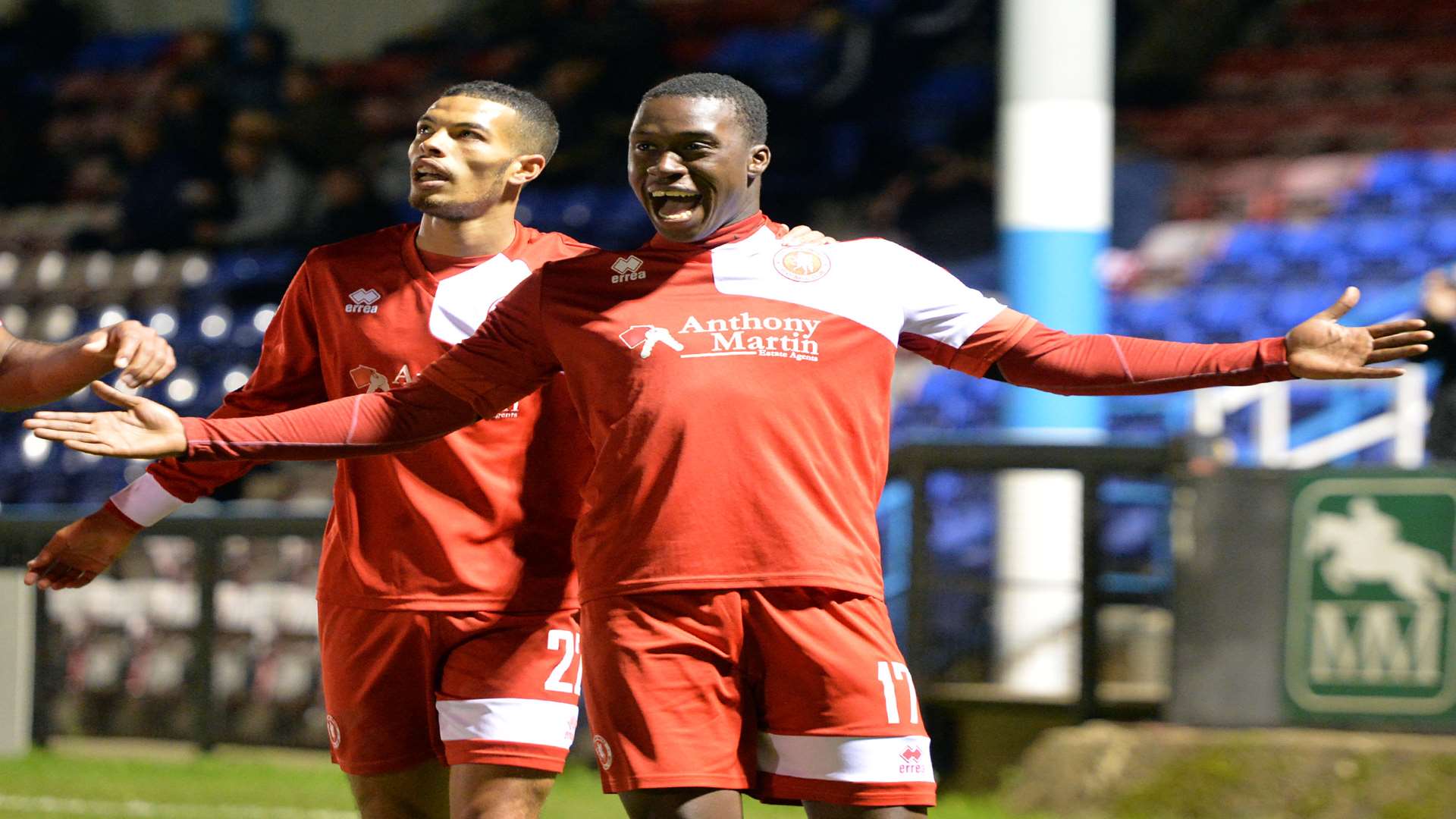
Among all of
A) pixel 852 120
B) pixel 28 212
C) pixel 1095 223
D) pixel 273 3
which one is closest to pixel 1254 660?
pixel 1095 223

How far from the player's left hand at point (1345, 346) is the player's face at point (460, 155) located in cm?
165

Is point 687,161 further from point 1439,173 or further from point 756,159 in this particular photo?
point 1439,173

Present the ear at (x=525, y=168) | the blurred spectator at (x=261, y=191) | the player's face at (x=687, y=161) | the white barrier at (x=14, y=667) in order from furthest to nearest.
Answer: the blurred spectator at (x=261, y=191) → the white barrier at (x=14, y=667) → the ear at (x=525, y=168) → the player's face at (x=687, y=161)

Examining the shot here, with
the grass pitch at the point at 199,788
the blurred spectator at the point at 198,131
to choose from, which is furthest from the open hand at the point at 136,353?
the blurred spectator at the point at 198,131

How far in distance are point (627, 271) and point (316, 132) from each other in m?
11.3

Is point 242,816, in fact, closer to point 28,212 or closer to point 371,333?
point 371,333

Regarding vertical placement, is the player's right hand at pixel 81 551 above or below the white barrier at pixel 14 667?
above

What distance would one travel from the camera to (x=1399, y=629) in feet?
21.9

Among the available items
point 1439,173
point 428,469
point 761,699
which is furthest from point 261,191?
point 761,699

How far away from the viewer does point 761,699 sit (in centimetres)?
351

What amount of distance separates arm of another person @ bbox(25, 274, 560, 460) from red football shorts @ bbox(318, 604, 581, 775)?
→ 514 mm

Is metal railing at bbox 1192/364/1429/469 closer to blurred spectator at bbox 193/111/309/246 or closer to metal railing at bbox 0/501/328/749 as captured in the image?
metal railing at bbox 0/501/328/749

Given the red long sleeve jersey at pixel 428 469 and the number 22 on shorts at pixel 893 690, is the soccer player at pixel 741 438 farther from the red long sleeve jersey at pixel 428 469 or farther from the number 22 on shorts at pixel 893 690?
the red long sleeve jersey at pixel 428 469

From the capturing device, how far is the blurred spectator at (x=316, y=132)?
1445 cm
